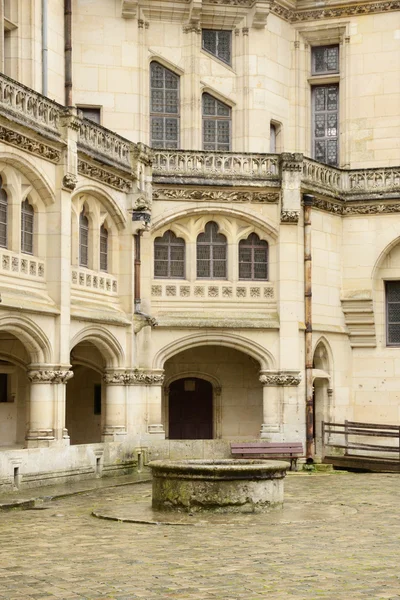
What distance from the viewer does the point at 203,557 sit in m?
13.3

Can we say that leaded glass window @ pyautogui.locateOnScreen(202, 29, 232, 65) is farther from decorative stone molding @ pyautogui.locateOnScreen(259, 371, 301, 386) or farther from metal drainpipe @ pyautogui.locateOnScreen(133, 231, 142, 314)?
decorative stone molding @ pyautogui.locateOnScreen(259, 371, 301, 386)

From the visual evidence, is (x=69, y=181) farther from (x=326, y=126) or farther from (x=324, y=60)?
(x=324, y=60)

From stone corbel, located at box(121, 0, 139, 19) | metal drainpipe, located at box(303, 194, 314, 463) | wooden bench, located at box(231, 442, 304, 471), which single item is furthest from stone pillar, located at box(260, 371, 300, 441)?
stone corbel, located at box(121, 0, 139, 19)

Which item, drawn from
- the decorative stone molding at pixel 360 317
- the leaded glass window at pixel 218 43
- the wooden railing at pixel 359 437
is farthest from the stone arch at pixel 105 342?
the leaded glass window at pixel 218 43

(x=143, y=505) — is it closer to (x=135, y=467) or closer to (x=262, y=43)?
(x=135, y=467)

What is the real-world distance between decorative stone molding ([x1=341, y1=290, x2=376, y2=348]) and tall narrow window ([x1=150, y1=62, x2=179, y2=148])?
640 cm

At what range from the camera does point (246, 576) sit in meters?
12.0

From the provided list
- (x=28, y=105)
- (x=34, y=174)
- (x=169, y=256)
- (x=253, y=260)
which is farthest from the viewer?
(x=253, y=260)

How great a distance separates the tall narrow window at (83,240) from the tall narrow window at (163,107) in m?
5.32

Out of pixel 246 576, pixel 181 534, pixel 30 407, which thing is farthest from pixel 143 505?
pixel 246 576

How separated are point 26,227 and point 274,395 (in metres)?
8.39

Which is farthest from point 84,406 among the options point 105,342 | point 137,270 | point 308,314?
point 308,314

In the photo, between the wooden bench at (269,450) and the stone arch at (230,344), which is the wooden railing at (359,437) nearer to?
the wooden bench at (269,450)

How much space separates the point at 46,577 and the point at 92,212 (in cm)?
1535
